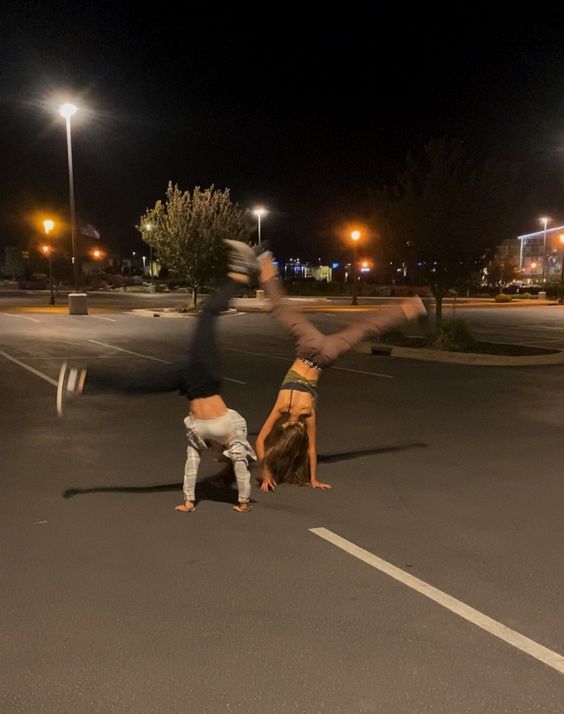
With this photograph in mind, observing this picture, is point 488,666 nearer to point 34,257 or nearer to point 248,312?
point 248,312

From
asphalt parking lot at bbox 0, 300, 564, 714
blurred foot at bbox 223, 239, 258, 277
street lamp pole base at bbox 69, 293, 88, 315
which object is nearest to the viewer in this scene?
A: asphalt parking lot at bbox 0, 300, 564, 714

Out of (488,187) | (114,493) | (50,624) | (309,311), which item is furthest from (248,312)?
(50,624)

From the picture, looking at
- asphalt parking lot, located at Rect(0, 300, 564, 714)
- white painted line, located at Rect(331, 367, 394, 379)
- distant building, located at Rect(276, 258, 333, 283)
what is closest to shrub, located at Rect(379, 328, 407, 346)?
white painted line, located at Rect(331, 367, 394, 379)

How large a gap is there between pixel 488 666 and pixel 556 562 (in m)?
1.49

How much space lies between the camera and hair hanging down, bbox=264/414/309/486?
238 inches

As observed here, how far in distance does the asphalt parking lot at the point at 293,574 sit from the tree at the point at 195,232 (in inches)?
933

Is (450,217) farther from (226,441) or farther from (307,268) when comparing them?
(307,268)

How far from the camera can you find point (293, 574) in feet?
14.2

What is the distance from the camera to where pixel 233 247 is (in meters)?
5.20

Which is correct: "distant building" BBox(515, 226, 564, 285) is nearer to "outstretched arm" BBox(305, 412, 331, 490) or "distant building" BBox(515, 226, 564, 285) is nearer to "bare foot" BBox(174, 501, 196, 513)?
"outstretched arm" BBox(305, 412, 331, 490)

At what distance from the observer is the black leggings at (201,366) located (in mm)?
5191

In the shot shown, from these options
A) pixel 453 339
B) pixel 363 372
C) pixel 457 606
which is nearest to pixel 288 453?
pixel 457 606

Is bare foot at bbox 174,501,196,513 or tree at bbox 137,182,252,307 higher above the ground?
tree at bbox 137,182,252,307

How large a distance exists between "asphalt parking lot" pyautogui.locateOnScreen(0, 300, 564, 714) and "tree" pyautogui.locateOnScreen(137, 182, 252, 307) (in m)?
23.7
